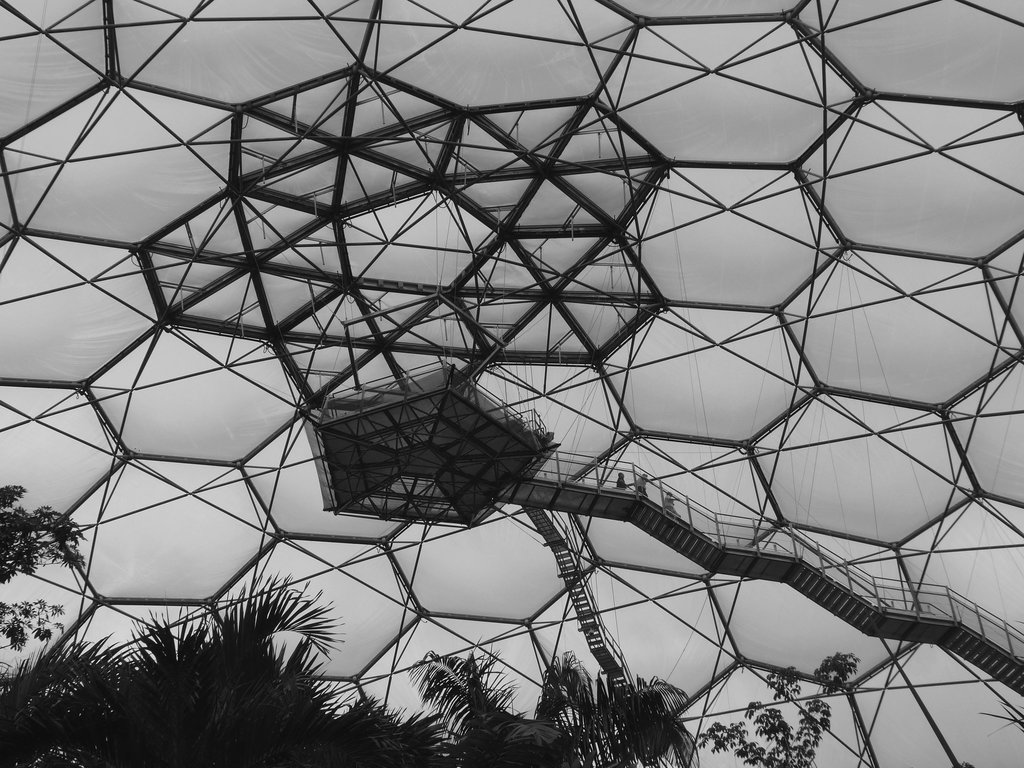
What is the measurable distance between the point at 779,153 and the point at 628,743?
1870 cm

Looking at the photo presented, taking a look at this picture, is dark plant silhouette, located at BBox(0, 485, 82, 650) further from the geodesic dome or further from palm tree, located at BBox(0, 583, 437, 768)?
the geodesic dome

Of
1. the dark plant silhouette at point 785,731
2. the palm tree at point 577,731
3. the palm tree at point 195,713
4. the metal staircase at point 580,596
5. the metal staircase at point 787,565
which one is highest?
the metal staircase at point 787,565

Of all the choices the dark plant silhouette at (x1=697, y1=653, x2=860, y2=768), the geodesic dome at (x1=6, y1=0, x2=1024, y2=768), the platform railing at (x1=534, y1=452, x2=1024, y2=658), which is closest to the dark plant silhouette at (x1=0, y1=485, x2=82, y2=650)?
the geodesic dome at (x1=6, y1=0, x2=1024, y2=768)

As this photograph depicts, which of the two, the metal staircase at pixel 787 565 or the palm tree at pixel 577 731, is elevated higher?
the metal staircase at pixel 787 565

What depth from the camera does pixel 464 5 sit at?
2359cm

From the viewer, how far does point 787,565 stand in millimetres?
30016

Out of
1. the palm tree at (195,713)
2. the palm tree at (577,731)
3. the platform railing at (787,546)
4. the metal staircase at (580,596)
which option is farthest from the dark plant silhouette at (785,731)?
the palm tree at (195,713)

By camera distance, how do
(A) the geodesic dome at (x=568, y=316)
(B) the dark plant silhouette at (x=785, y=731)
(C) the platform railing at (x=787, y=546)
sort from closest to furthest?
1. (B) the dark plant silhouette at (x=785, y=731)
2. (A) the geodesic dome at (x=568, y=316)
3. (C) the platform railing at (x=787, y=546)

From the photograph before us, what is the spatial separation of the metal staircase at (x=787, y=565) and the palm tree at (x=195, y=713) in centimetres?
2195

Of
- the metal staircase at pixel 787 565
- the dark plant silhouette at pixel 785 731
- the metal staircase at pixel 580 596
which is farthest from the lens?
the metal staircase at pixel 580 596

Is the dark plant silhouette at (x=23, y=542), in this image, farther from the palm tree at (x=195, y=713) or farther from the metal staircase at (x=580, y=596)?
the metal staircase at (x=580, y=596)

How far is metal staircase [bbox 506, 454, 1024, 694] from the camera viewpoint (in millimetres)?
28625

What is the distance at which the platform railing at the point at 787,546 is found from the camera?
28.9 m

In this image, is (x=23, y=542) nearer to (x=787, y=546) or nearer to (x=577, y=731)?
(x=577, y=731)
